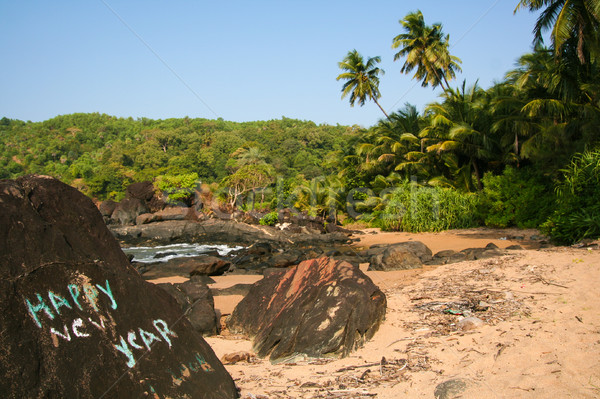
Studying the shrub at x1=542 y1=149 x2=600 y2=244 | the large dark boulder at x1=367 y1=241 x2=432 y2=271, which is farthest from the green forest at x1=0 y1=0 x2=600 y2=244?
the large dark boulder at x1=367 y1=241 x2=432 y2=271

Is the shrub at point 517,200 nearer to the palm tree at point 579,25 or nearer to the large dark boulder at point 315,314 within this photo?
the palm tree at point 579,25

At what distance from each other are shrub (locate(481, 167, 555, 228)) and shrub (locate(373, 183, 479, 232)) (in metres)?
1.39

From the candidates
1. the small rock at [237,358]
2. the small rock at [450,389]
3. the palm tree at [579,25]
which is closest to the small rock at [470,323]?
the small rock at [450,389]

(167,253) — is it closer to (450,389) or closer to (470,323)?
(470,323)

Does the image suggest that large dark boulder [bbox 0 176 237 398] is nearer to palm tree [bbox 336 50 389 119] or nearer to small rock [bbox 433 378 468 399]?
small rock [bbox 433 378 468 399]

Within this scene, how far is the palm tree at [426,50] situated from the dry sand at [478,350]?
27.6 metres

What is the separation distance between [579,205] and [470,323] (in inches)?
346

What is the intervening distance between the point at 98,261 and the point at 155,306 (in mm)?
549

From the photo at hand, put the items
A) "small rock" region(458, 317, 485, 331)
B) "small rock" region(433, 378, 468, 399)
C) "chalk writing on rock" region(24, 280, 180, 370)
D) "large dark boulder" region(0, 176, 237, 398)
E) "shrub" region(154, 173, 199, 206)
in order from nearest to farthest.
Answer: "large dark boulder" region(0, 176, 237, 398) < "chalk writing on rock" region(24, 280, 180, 370) < "small rock" region(433, 378, 468, 399) < "small rock" region(458, 317, 485, 331) < "shrub" region(154, 173, 199, 206)

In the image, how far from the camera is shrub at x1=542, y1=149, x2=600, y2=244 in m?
11.2

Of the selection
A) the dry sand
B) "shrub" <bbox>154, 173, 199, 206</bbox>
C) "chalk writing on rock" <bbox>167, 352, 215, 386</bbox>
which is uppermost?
"shrub" <bbox>154, 173, 199, 206</bbox>

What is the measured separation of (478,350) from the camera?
4469mm

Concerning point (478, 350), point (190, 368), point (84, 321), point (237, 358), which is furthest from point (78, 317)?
point (478, 350)

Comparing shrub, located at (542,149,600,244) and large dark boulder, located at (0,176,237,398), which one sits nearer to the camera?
large dark boulder, located at (0,176,237,398)
